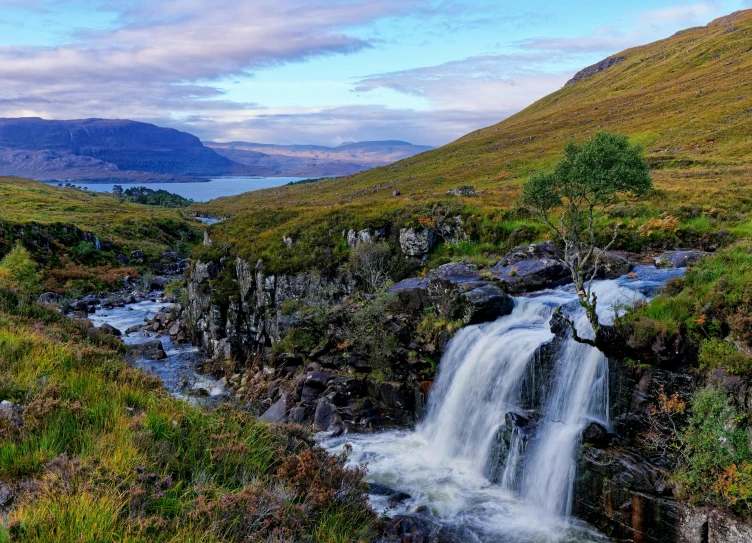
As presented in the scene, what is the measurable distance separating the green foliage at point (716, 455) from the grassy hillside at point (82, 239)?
74334 mm

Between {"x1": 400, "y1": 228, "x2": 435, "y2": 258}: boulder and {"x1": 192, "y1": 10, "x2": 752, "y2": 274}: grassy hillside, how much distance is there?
7.49 ft

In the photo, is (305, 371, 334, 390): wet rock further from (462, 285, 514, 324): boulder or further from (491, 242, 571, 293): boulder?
(491, 242, 571, 293): boulder

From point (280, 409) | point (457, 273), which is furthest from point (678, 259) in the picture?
point (280, 409)

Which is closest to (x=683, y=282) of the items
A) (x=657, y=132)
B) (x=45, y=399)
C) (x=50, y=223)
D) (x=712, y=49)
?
(x=45, y=399)

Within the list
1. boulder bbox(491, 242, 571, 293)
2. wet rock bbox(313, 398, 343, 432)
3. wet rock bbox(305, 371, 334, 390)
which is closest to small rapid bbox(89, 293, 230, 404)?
wet rock bbox(305, 371, 334, 390)

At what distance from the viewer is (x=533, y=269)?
95.0 feet

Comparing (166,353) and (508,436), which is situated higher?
(508,436)

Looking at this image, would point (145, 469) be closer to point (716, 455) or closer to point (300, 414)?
point (716, 455)

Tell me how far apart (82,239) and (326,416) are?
3158 inches

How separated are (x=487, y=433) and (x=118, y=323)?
4711 centimetres

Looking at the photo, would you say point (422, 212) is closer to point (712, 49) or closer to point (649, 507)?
point (649, 507)

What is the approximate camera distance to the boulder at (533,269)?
2817 cm

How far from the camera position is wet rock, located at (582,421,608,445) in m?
16.7

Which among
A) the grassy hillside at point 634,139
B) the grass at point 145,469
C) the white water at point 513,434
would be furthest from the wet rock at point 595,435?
the grassy hillside at point 634,139
